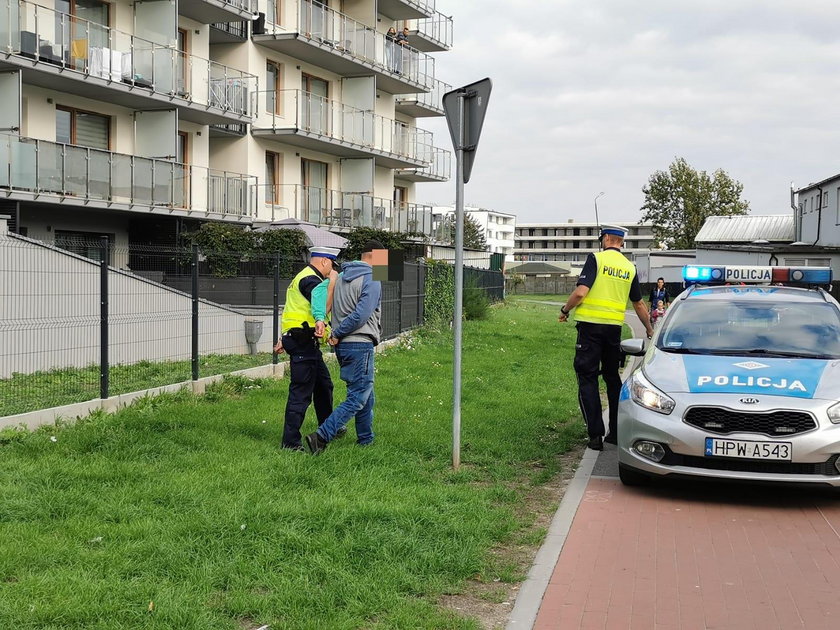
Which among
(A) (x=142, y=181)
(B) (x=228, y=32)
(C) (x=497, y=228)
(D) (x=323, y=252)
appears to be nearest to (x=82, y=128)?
(A) (x=142, y=181)

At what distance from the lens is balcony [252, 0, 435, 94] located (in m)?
28.9

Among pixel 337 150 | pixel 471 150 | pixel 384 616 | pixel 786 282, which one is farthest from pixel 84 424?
pixel 337 150

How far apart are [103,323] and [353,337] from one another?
128 inches

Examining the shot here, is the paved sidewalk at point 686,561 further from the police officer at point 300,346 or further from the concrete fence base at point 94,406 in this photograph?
the concrete fence base at point 94,406

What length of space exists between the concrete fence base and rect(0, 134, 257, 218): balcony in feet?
30.7

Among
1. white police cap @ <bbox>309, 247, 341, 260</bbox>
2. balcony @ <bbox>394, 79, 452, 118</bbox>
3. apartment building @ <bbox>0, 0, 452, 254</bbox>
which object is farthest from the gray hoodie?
balcony @ <bbox>394, 79, 452, 118</bbox>

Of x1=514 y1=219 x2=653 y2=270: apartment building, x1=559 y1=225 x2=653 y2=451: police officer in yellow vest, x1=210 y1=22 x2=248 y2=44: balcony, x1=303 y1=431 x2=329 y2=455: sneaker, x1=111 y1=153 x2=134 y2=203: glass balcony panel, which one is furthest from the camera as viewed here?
x1=514 y1=219 x2=653 y2=270: apartment building

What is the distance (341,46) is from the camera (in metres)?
31.1

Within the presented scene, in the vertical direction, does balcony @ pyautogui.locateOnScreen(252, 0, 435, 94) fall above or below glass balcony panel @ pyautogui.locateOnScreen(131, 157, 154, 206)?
above

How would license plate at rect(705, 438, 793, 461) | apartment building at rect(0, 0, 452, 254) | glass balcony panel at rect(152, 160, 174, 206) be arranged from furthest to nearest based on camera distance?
glass balcony panel at rect(152, 160, 174, 206) → apartment building at rect(0, 0, 452, 254) → license plate at rect(705, 438, 793, 461)

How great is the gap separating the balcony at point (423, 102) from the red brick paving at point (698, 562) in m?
33.6

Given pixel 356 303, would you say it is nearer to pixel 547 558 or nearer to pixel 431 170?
pixel 547 558

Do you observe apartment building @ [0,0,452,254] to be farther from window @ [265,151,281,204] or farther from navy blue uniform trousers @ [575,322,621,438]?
navy blue uniform trousers @ [575,322,621,438]

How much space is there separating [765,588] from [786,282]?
216 inches
